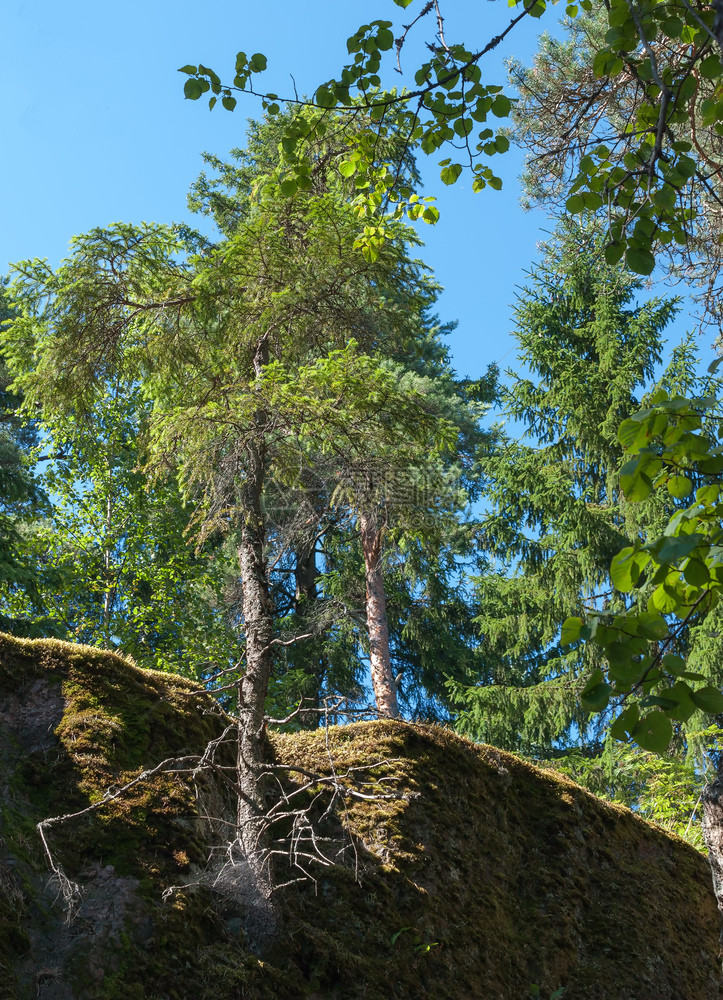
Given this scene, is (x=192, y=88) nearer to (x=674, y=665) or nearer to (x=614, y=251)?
(x=614, y=251)

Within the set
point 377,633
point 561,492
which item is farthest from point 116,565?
point 561,492

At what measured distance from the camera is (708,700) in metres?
2.26

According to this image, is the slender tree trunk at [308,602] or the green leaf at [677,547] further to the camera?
the slender tree trunk at [308,602]

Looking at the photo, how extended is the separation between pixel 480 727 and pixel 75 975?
33.8 ft

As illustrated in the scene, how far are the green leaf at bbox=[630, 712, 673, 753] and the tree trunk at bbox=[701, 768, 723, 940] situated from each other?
11.9 ft

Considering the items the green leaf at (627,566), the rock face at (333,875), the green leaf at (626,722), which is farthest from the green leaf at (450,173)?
the rock face at (333,875)

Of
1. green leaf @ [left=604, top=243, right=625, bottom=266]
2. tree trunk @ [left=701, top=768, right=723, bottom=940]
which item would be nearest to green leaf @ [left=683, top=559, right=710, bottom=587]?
green leaf @ [left=604, top=243, right=625, bottom=266]

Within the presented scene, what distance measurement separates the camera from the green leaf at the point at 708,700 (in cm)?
223

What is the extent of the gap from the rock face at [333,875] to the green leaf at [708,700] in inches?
98.4

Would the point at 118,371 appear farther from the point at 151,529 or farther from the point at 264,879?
the point at 151,529

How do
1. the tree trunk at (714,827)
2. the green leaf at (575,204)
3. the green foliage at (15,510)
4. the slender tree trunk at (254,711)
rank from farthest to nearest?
the green foliage at (15,510) < the tree trunk at (714,827) < the slender tree trunk at (254,711) < the green leaf at (575,204)

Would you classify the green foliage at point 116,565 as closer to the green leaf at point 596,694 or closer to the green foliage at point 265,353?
the green foliage at point 265,353

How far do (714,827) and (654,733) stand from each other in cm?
369

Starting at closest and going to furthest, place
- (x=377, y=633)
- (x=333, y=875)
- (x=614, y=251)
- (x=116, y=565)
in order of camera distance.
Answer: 1. (x=614, y=251)
2. (x=333, y=875)
3. (x=377, y=633)
4. (x=116, y=565)
